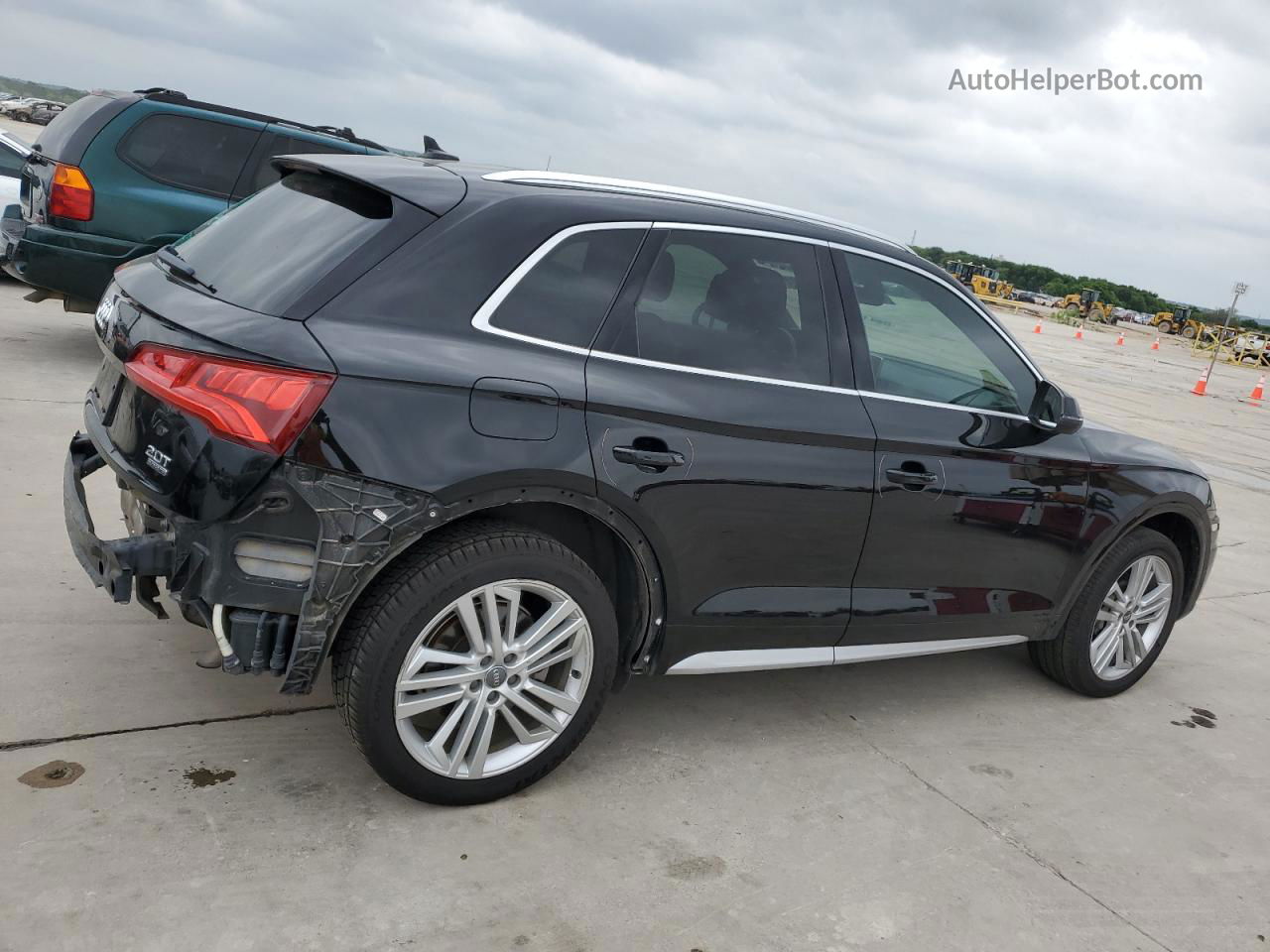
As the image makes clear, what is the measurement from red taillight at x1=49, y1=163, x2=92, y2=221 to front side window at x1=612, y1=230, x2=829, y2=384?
5565 millimetres

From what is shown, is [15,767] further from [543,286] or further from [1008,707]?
[1008,707]

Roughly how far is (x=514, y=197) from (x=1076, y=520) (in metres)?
2.56

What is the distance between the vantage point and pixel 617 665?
3.51 m

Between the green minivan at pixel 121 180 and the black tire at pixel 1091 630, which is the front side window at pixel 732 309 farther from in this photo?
the green minivan at pixel 121 180

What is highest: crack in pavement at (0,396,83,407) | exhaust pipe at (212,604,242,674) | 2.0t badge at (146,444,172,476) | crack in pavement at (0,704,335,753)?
2.0t badge at (146,444,172,476)

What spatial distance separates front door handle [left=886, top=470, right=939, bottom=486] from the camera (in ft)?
12.3

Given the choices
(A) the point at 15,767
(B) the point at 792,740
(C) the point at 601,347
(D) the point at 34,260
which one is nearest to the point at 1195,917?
(B) the point at 792,740

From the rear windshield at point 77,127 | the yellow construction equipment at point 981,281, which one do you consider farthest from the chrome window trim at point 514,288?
the yellow construction equipment at point 981,281

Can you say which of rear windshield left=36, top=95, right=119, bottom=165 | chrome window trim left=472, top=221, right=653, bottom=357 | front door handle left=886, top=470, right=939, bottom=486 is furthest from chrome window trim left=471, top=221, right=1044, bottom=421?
rear windshield left=36, top=95, right=119, bottom=165

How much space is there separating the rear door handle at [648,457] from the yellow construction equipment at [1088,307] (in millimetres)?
62833

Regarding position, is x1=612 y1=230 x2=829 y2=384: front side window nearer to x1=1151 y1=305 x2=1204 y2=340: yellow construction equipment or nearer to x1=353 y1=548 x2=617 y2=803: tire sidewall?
x1=353 y1=548 x2=617 y2=803: tire sidewall

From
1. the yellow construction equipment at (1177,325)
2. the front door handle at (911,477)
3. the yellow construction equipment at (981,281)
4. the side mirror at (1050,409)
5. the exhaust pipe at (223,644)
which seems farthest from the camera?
the yellow construction equipment at (981,281)

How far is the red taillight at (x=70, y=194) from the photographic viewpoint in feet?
24.3

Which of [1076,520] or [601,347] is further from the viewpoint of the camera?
[1076,520]
